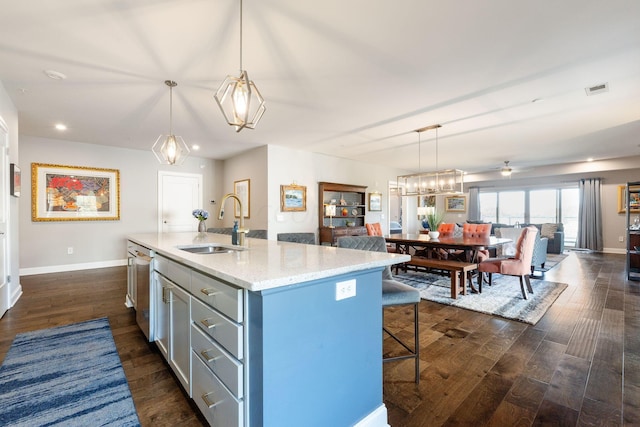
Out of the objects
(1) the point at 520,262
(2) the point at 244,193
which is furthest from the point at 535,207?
(2) the point at 244,193

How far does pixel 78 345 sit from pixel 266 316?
242cm

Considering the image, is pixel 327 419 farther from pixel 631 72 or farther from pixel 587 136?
pixel 587 136

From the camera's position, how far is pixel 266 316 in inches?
45.5

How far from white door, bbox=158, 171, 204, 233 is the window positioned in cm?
964

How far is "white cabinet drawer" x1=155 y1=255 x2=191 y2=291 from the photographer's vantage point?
173cm

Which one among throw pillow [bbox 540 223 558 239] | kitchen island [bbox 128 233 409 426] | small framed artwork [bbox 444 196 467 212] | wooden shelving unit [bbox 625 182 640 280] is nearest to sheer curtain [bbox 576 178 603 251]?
throw pillow [bbox 540 223 558 239]

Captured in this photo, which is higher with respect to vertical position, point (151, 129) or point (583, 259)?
point (151, 129)

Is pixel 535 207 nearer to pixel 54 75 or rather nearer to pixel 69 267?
pixel 54 75

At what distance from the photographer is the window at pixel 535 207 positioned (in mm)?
9023

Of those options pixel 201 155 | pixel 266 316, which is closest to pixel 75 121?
pixel 201 155

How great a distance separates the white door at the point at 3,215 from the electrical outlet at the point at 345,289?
396 centimetres

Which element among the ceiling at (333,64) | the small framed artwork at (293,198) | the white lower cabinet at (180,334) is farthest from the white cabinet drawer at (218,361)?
the small framed artwork at (293,198)

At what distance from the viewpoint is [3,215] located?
128 inches

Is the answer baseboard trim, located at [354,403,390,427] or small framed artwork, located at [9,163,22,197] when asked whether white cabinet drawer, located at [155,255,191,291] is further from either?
small framed artwork, located at [9,163,22,197]
